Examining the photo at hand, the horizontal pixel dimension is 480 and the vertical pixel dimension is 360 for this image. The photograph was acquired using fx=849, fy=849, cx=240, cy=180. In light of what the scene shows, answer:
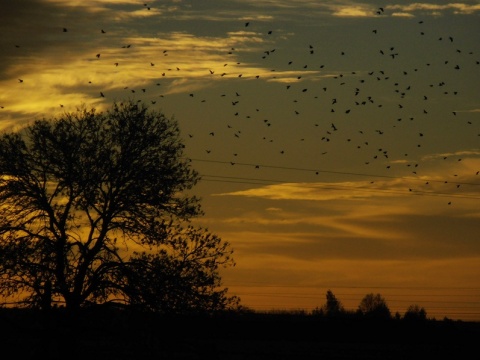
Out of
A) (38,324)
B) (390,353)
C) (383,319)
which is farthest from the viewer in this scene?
(383,319)

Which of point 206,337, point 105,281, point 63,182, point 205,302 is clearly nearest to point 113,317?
point 105,281

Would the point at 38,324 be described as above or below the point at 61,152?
below

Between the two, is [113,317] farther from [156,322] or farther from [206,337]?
[206,337]

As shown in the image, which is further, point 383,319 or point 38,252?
point 383,319

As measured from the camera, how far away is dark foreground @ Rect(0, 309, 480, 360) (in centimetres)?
3697

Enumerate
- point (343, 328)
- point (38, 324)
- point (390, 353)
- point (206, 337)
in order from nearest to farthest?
point (38, 324) < point (390, 353) < point (206, 337) < point (343, 328)

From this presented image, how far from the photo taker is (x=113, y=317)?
3697cm

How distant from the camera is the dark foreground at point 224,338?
121 feet

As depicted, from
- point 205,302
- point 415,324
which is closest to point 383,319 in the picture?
point 415,324

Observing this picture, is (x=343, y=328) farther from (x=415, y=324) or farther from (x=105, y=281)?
(x=105, y=281)

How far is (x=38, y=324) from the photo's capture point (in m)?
39.0

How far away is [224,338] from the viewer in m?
58.1

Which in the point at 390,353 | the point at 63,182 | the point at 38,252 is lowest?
the point at 390,353

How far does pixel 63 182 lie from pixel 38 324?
6721 mm
